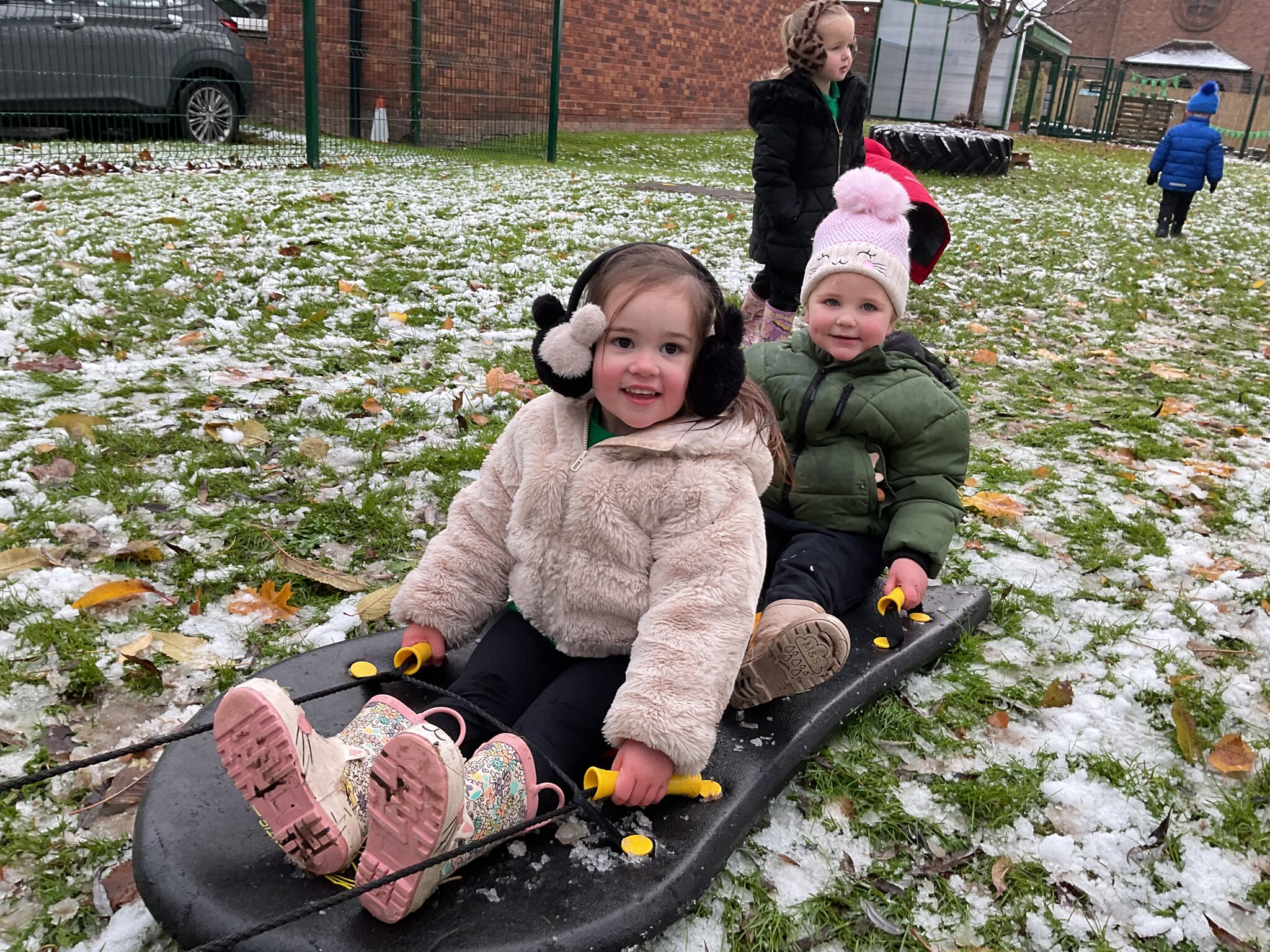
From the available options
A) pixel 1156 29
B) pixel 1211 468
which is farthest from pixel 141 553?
pixel 1156 29

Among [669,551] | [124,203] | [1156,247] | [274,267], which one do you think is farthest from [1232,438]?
[124,203]

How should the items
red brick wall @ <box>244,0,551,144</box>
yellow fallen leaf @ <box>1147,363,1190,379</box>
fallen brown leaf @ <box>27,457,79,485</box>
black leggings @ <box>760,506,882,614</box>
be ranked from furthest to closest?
red brick wall @ <box>244,0,551,144</box>
yellow fallen leaf @ <box>1147,363,1190,379</box>
fallen brown leaf @ <box>27,457,79,485</box>
black leggings @ <box>760,506,882,614</box>

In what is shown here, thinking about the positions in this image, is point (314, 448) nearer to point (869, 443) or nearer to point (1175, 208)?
point (869, 443)

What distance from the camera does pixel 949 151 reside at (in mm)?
12602

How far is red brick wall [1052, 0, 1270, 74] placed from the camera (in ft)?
127

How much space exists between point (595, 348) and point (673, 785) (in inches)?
33.2

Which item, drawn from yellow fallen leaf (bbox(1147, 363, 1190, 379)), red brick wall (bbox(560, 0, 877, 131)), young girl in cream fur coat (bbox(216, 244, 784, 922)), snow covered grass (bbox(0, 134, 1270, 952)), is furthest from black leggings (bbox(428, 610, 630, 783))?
red brick wall (bbox(560, 0, 877, 131))

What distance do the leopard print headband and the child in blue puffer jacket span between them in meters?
6.56

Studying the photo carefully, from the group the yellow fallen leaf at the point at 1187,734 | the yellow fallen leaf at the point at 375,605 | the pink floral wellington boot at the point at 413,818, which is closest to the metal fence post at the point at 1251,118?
the yellow fallen leaf at the point at 1187,734

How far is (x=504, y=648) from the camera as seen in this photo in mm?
1998

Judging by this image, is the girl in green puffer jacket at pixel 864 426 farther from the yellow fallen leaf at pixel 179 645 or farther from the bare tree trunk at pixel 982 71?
the bare tree trunk at pixel 982 71

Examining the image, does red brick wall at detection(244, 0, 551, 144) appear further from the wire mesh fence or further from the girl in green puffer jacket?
the girl in green puffer jacket

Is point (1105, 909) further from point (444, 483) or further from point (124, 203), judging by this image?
point (124, 203)

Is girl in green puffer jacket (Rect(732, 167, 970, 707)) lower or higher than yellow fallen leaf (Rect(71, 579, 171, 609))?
higher
